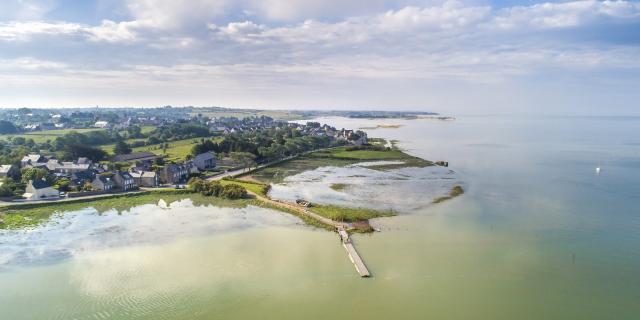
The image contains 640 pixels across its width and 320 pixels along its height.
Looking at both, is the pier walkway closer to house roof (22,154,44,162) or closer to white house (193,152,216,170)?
white house (193,152,216,170)

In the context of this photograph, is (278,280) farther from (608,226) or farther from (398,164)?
(398,164)

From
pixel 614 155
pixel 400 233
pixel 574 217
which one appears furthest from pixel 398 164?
pixel 614 155

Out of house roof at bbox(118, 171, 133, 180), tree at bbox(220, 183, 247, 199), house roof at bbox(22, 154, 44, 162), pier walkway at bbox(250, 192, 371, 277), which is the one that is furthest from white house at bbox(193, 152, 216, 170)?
house roof at bbox(22, 154, 44, 162)

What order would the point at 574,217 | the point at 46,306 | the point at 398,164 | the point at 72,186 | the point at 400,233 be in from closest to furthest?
the point at 46,306 → the point at 400,233 → the point at 574,217 → the point at 72,186 → the point at 398,164

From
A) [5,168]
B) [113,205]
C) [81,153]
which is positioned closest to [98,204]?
[113,205]

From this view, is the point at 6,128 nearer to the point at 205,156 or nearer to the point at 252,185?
the point at 205,156

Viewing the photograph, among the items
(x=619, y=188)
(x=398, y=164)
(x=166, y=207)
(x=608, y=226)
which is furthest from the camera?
(x=398, y=164)
